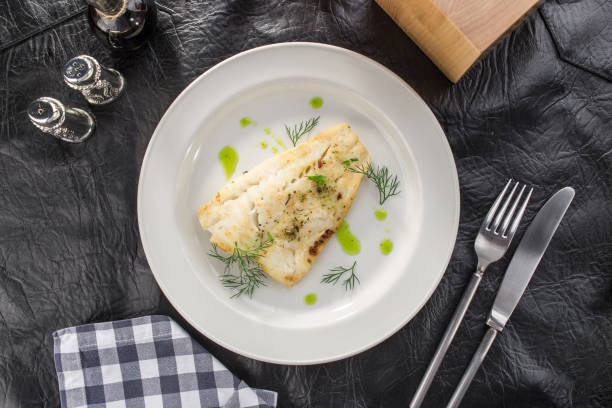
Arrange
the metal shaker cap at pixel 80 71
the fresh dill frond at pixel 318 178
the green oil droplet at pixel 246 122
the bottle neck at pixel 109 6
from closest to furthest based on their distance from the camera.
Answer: the bottle neck at pixel 109 6
the metal shaker cap at pixel 80 71
the fresh dill frond at pixel 318 178
the green oil droplet at pixel 246 122

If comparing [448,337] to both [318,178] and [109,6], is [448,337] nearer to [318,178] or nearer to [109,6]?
[318,178]

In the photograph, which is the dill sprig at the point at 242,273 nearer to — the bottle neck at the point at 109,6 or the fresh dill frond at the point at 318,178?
the fresh dill frond at the point at 318,178

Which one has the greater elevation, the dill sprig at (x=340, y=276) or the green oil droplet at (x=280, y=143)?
the green oil droplet at (x=280, y=143)

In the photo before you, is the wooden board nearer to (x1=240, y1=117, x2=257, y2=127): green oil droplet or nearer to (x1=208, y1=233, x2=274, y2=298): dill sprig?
(x1=240, y1=117, x2=257, y2=127): green oil droplet

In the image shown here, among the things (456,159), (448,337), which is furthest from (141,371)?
(456,159)

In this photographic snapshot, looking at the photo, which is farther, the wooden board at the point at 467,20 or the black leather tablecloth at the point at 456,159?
the black leather tablecloth at the point at 456,159

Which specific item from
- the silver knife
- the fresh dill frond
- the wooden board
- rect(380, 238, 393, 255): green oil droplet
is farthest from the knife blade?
the fresh dill frond

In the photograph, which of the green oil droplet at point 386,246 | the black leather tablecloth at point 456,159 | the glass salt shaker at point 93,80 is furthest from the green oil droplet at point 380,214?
the glass salt shaker at point 93,80
